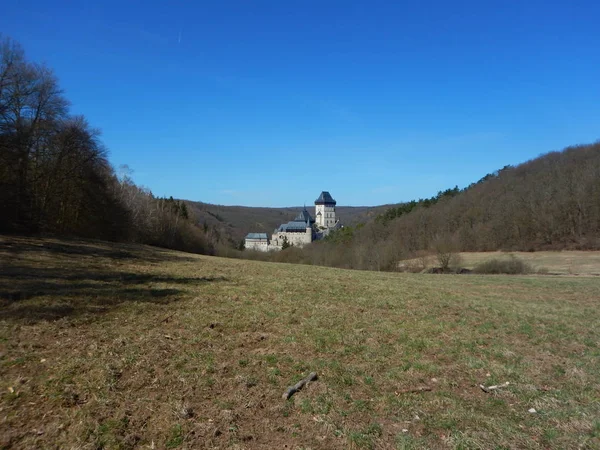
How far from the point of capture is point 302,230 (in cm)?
18012

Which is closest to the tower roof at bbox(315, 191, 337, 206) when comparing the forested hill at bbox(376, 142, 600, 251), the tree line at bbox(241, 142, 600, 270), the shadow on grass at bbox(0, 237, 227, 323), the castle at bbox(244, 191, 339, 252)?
the castle at bbox(244, 191, 339, 252)

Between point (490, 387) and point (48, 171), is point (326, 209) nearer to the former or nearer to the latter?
point (48, 171)

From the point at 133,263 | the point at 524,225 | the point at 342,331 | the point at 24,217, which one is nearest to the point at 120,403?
the point at 342,331

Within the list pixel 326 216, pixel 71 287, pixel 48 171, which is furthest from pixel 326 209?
pixel 71 287

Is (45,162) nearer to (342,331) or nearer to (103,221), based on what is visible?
(103,221)

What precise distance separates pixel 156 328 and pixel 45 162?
28987 millimetres

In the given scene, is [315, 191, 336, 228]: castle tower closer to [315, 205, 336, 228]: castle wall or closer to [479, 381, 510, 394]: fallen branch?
[315, 205, 336, 228]: castle wall

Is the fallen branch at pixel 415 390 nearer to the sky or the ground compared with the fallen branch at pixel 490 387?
nearer to the sky

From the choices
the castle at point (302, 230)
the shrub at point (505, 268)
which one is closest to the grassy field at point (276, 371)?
the shrub at point (505, 268)

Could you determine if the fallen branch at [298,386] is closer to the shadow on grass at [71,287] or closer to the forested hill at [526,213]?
the shadow on grass at [71,287]

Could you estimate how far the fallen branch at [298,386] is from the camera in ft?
17.0

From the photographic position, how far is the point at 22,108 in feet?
90.5

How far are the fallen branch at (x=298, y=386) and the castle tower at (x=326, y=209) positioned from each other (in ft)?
624

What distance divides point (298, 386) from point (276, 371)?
604 millimetres
